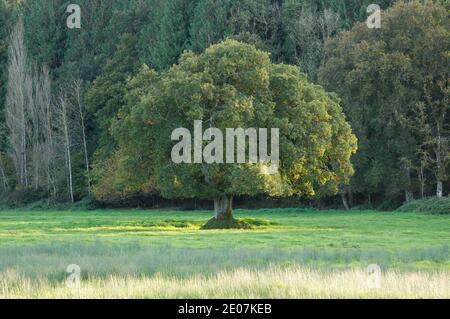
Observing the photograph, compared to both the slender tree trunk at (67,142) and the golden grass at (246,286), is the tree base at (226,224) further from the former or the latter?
the slender tree trunk at (67,142)

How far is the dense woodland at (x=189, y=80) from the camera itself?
46.5 m

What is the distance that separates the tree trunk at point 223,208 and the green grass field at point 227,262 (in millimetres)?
5288

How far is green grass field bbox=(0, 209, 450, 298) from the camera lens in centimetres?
1864

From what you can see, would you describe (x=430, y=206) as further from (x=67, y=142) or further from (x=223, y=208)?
(x=67, y=142)

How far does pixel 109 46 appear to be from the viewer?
79.8 metres

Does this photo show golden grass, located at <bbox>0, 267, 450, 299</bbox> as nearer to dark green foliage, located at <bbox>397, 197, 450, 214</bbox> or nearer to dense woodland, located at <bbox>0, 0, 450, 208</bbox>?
dense woodland, located at <bbox>0, 0, 450, 208</bbox>

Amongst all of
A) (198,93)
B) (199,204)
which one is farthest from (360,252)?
(199,204)

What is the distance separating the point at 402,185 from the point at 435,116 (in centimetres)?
548

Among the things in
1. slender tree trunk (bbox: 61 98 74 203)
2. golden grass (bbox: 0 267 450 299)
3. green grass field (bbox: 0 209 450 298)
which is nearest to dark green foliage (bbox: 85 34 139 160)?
slender tree trunk (bbox: 61 98 74 203)

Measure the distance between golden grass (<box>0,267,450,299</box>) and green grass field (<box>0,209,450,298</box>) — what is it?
0.08 ft

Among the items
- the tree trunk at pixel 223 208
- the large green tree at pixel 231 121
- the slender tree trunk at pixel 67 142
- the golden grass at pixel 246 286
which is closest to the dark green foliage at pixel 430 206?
the large green tree at pixel 231 121

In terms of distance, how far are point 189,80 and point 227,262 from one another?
69.1 feet

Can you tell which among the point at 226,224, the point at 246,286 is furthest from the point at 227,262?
the point at 226,224
